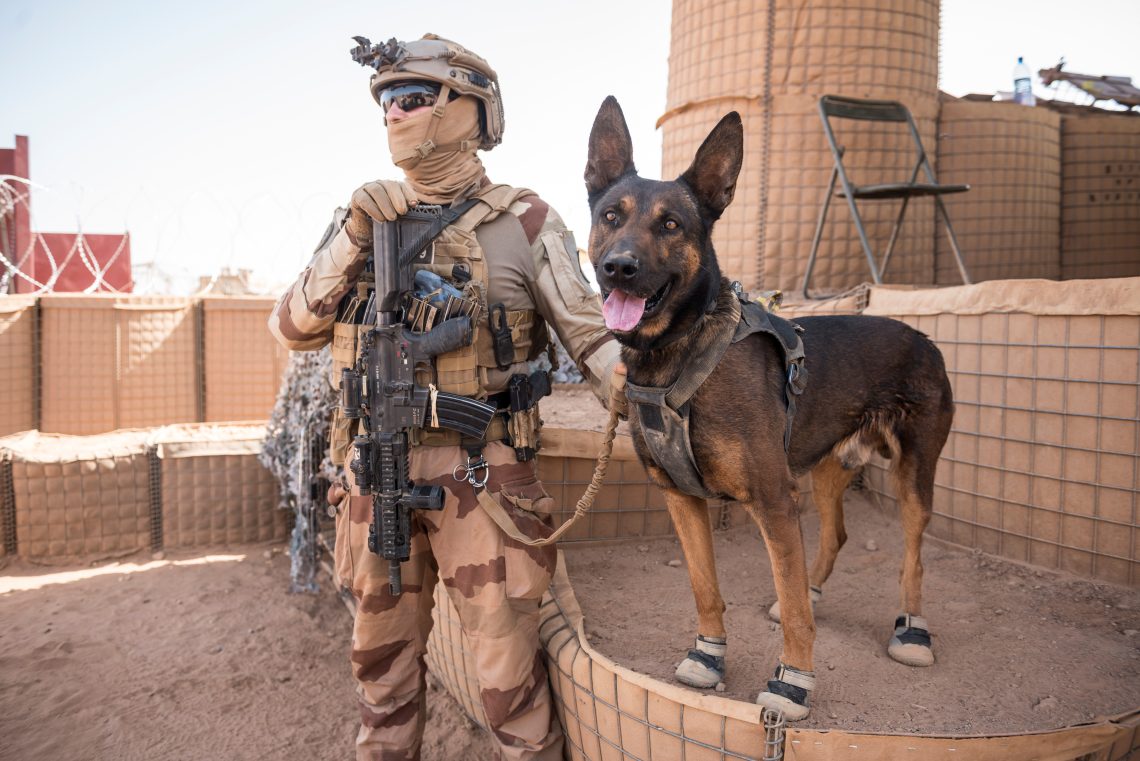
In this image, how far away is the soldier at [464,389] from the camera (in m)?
2.36

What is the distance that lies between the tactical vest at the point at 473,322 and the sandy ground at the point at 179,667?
1.72 metres

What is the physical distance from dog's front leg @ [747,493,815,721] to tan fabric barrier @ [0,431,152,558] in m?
4.92

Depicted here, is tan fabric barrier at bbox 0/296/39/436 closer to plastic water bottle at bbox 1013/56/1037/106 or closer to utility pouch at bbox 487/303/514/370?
utility pouch at bbox 487/303/514/370

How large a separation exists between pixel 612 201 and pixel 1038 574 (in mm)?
2751

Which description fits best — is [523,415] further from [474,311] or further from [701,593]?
[701,593]

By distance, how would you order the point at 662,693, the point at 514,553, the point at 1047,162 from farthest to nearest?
1. the point at 1047,162
2. the point at 514,553
3. the point at 662,693

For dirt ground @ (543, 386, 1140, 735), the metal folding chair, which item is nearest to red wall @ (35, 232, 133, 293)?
the metal folding chair

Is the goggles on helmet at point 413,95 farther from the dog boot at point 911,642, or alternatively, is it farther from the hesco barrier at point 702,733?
the dog boot at point 911,642

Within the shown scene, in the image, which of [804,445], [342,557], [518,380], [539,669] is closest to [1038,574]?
[804,445]

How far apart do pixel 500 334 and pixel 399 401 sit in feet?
1.31

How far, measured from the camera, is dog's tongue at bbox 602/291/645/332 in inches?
76.7

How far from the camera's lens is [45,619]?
4367 millimetres

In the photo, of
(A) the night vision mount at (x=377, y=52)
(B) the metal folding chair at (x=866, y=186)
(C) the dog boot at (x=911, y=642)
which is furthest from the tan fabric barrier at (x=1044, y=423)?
(A) the night vision mount at (x=377, y=52)

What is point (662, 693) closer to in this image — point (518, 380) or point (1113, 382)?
point (518, 380)
